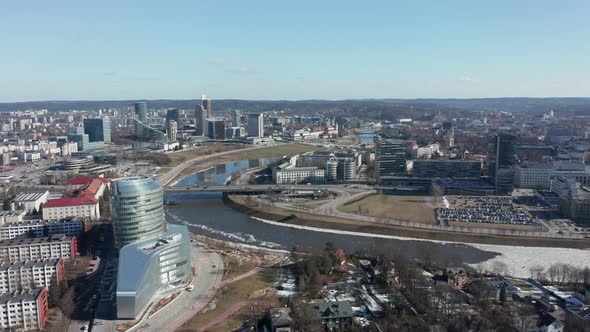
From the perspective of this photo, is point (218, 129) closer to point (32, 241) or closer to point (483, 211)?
point (483, 211)

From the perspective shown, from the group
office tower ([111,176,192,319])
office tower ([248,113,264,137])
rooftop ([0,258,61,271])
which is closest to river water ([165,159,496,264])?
office tower ([111,176,192,319])

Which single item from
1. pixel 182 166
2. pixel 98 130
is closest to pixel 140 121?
pixel 98 130

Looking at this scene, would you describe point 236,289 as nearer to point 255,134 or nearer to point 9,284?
point 9,284

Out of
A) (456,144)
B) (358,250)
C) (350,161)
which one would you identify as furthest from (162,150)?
(358,250)

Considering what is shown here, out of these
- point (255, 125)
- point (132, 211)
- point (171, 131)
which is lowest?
point (132, 211)

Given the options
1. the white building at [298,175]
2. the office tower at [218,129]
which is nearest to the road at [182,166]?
the white building at [298,175]

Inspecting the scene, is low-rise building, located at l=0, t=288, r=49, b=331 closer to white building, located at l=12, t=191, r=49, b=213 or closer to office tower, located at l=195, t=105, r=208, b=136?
white building, located at l=12, t=191, r=49, b=213

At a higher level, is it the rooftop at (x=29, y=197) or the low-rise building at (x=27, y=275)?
the rooftop at (x=29, y=197)

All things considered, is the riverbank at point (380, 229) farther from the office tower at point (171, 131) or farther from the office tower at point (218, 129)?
the office tower at point (218, 129)
